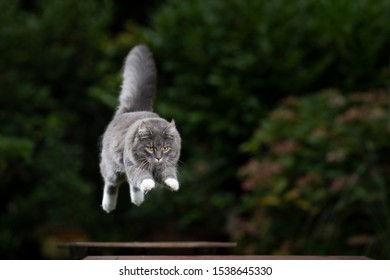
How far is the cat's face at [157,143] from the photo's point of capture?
9.43 feet

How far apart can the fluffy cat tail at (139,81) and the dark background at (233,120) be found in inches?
242

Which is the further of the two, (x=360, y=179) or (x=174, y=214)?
(x=174, y=214)

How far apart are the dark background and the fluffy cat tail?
6.15 meters

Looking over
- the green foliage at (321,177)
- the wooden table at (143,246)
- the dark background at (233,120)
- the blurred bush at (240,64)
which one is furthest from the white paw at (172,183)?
the green foliage at (321,177)

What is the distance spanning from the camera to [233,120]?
39.5 feet

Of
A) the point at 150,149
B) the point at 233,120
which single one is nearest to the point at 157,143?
the point at 150,149

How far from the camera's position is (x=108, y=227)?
13.6 meters

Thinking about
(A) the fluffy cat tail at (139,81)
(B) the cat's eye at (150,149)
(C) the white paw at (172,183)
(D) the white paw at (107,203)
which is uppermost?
(A) the fluffy cat tail at (139,81)

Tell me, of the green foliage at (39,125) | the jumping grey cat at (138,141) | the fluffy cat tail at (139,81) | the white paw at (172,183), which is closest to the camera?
the white paw at (172,183)

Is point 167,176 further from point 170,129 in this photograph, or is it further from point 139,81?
point 139,81

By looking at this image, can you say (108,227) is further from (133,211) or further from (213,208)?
(213,208)

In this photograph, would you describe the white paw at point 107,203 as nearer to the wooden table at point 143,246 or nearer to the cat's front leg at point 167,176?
the cat's front leg at point 167,176

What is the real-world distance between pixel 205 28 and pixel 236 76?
927 mm
